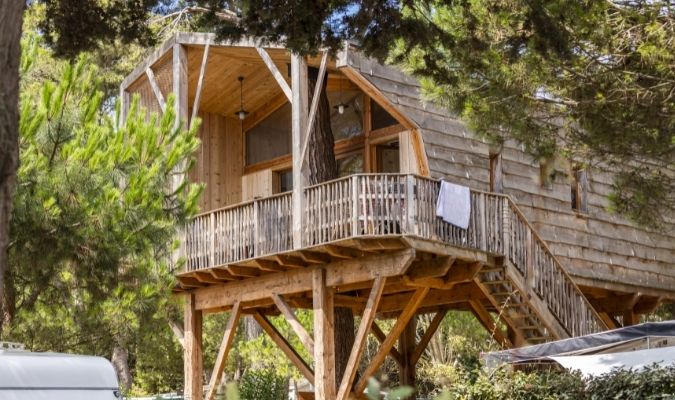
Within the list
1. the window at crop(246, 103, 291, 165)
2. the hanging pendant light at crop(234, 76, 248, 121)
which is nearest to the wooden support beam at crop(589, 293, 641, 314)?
the window at crop(246, 103, 291, 165)

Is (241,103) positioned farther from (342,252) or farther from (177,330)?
(342,252)

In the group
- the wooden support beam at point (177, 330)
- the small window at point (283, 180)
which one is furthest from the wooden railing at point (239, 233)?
the small window at point (283, 180)

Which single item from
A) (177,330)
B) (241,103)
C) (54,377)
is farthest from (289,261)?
(54,377)

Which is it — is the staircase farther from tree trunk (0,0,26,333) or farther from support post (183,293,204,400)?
tree trunk (0,0,26,333)

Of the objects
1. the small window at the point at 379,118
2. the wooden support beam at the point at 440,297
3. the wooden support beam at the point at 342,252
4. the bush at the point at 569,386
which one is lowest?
the bush at the point at 569,386

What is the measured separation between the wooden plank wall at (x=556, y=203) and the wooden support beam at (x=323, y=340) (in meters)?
2.80

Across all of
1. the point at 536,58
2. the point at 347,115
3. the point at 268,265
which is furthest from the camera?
the point at 347,115

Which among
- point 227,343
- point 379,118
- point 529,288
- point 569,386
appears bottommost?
point 569,386

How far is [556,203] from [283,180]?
18.5ft

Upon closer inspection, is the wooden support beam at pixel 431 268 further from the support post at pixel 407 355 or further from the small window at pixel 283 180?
the support post at pixel 407 355

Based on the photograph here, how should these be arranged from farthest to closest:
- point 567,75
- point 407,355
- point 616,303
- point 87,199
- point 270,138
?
point 616,303 < point 407,355 < point 270,138 < point 567,75 < point 87,199

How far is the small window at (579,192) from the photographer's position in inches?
899

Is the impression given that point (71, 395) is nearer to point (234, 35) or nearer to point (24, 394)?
point (24, 394)

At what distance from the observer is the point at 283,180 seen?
22875 millimetres
